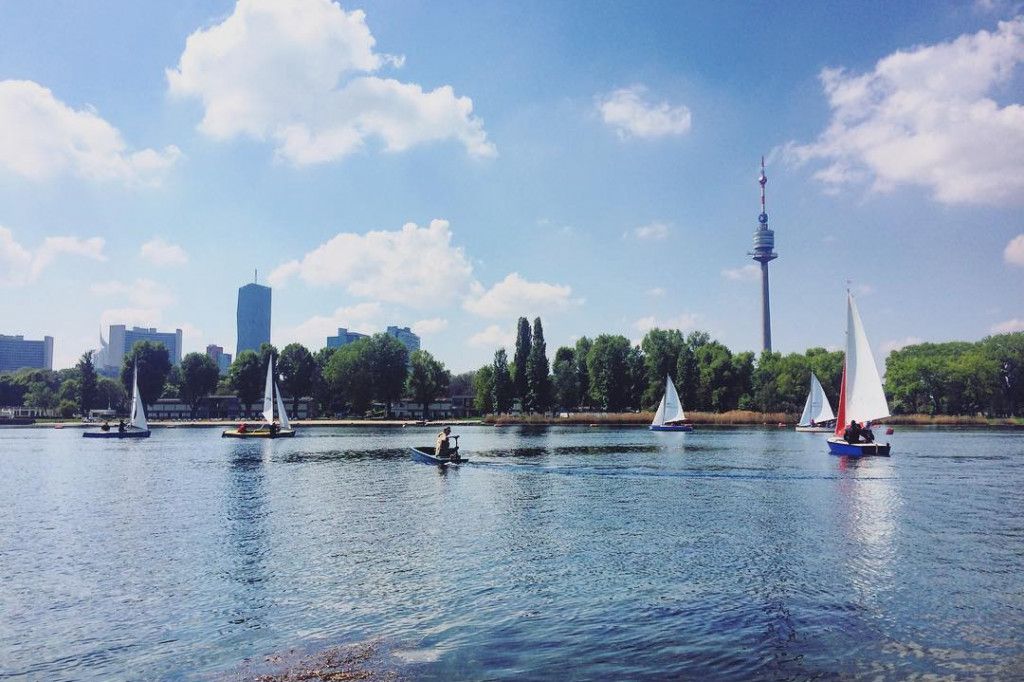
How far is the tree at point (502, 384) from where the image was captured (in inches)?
6752

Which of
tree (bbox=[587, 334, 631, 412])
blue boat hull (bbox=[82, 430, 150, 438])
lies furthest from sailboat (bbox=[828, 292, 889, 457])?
tree (bbox=[587, 334, 631, 412])

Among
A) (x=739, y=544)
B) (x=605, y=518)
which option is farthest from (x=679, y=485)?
(x=739, y=544)

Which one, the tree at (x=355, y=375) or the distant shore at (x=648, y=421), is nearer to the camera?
the distant shore at (x=648, y=421)

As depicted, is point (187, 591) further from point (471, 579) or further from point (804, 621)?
point (804, 621)

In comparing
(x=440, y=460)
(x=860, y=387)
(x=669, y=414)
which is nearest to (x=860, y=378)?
(x=860, y=387)

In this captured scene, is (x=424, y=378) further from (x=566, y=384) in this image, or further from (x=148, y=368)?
(x=148, y=368)

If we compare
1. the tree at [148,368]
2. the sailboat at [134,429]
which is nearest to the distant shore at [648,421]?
the tree at [148,368]

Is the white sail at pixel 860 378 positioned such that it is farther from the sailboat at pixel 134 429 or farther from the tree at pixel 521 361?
the tree at pixel 521 361

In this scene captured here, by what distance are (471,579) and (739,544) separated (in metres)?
10.9

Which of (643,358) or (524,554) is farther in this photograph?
(643,358)

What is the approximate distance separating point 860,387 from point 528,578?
51373 mm

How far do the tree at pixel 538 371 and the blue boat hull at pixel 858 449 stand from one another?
103658 millimetres

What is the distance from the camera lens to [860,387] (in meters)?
63.0

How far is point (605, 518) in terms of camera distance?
32500 millimetres
